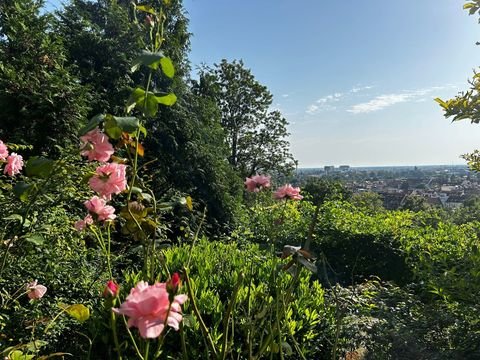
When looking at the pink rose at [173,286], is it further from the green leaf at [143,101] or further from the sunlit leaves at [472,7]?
the sunlit leaves at [472,7]

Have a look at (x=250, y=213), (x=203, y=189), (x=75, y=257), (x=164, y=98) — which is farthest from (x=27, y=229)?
(x=250, y=213)

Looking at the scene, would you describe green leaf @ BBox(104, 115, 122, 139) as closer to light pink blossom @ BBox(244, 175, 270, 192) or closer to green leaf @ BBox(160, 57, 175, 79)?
green leaf @ BBox(160, 57, 175, 79)

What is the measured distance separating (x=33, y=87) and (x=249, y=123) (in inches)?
564

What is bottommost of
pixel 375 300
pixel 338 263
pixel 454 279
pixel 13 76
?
pixel 338 263

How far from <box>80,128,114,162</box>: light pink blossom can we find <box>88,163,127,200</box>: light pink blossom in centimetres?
3

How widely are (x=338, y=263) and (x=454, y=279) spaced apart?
3.40 m

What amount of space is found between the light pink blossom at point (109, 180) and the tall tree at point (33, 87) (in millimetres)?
3613

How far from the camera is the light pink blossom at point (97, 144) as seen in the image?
0.88 m

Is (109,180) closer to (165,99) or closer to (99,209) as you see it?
(99,209)

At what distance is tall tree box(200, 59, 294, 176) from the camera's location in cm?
1738

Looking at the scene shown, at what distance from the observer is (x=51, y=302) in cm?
237

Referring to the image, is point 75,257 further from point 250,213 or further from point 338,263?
point 250,213

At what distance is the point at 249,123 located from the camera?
1798 cm

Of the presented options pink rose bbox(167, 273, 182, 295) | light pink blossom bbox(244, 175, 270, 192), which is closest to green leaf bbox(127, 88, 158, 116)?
pink rose bbox(167, 273, 182, 295)
